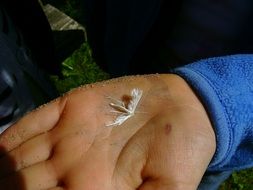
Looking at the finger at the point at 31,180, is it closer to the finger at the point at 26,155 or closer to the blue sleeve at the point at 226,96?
the finger at the point at 26,155

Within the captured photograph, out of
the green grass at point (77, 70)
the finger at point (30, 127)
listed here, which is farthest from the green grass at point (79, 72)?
the finger at point (30, 127)

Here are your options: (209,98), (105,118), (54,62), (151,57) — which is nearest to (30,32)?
(54,62)

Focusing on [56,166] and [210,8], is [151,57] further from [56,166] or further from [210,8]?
[56,166]

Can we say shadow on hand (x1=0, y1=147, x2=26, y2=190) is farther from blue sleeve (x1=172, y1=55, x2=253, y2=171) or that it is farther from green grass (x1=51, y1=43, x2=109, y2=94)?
green grass (x1=51, y1=43, x2=109, y2=94)

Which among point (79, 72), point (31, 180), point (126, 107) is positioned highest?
point (126, 107)

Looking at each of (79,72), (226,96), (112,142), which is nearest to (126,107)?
(112,142)

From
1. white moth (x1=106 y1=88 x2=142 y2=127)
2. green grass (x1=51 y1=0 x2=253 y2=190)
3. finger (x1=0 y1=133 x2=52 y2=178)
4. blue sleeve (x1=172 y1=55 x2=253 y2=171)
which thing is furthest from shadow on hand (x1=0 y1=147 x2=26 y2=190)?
green grass (x1=51 y1=0 x2=253 y2=190)

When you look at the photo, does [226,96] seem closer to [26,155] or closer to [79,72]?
[26,155]
